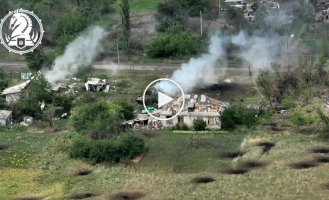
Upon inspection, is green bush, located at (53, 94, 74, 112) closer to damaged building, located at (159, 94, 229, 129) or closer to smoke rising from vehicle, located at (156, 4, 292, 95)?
smoke rising from vehicle, located at (156, 4, 292, 95)

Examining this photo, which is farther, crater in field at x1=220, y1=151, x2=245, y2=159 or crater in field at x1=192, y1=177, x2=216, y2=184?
crater in field at x1=220, y1=151, x2=245, y2=159

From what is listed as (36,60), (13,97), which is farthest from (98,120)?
(36,60)

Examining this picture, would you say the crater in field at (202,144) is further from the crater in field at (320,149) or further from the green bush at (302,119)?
the green bush at (302,119)

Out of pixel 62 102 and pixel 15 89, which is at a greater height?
pixel 15 89

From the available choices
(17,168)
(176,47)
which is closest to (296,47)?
(176,47)

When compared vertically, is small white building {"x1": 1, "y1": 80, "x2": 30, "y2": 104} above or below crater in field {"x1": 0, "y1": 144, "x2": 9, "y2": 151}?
above

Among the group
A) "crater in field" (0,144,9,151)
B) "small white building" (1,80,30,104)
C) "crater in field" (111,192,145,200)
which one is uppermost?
"small white building" (1,80,30,104)

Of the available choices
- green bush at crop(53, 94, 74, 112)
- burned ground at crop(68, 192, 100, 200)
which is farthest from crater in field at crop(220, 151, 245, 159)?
green bush at crop(53, 94, 74, 112)

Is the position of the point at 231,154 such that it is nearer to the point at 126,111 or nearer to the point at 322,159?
the point at 322,159
